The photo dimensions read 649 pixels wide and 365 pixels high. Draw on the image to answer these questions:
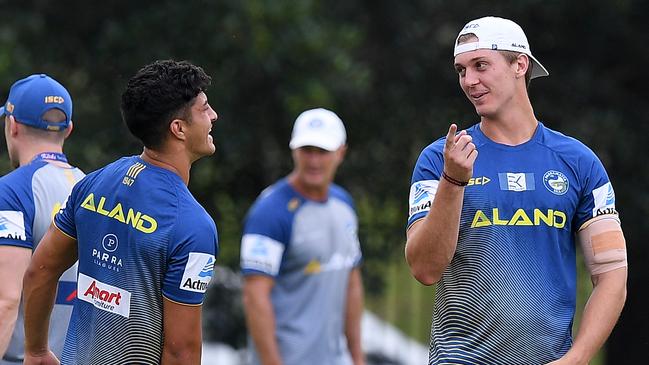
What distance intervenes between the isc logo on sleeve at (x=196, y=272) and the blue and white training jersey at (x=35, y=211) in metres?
1.01

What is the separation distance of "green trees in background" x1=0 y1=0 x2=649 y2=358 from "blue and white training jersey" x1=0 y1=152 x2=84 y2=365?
4592mm

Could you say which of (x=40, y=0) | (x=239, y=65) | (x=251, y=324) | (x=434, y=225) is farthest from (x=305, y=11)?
(x=434, y=225)

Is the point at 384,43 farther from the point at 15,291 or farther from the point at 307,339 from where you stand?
the point at 15,291

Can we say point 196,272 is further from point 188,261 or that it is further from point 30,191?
point 30,191

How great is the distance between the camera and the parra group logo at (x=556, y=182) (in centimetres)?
464

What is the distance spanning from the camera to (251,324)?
8.02m

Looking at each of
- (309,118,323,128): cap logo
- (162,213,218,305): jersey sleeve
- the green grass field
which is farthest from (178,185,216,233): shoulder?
the green grass field

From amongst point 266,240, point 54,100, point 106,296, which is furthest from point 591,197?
point 266,240

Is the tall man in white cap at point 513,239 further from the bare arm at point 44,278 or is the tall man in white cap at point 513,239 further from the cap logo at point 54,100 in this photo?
the cap logo at point 54,100

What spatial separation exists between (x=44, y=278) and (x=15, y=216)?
45cm

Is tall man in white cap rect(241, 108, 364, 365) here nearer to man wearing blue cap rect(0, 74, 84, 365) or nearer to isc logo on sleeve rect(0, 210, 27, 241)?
man wearing blue cap rect(0, 74, 84, 365)

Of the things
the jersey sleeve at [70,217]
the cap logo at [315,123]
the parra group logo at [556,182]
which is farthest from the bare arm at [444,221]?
the cap logo at [315,123]

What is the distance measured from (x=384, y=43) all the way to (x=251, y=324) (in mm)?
4095

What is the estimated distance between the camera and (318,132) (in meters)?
8.23
